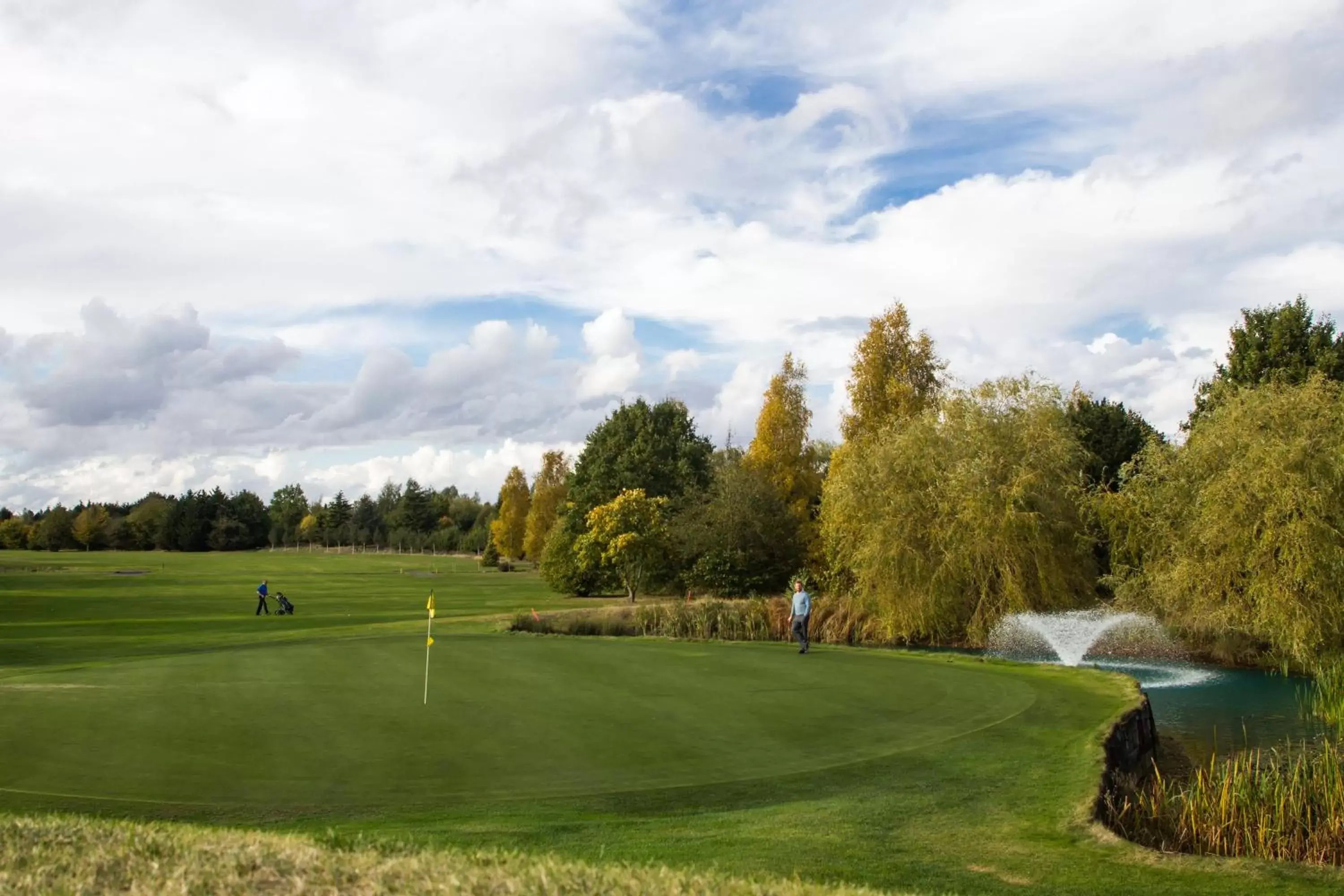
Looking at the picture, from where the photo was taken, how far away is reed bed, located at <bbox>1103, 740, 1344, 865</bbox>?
10062mm

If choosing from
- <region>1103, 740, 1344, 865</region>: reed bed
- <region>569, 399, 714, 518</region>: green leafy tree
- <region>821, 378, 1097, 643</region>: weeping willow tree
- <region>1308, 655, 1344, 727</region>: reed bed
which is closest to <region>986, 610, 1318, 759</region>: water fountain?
<region>1308, 655, 1344, 727</region>: reed bed

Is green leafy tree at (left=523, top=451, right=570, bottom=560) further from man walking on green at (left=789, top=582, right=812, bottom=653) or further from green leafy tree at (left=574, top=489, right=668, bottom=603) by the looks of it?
man walking on green at (left=789, top=582, right=812, bottom=653)

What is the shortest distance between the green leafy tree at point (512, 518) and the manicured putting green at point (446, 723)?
7583 cm

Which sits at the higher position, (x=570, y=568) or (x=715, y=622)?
(x=570, y=568)

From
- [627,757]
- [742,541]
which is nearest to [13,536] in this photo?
[742,541]

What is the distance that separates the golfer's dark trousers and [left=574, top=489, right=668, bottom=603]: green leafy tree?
2693 cm

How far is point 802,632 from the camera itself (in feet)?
79.9

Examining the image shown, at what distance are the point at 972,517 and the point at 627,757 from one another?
23855mm

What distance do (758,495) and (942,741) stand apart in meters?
37.6

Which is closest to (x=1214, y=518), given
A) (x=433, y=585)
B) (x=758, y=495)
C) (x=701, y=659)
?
(x=701, y=659)

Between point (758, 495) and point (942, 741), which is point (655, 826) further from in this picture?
point (758, 495)

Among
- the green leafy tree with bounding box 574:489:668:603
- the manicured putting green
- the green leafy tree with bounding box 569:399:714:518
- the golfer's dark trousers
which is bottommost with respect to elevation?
the manicured putting green

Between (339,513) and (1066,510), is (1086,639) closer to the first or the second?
(1066,510)

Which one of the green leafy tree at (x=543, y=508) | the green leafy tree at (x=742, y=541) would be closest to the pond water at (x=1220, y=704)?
the green leafy tree at (x=742, y=541)
